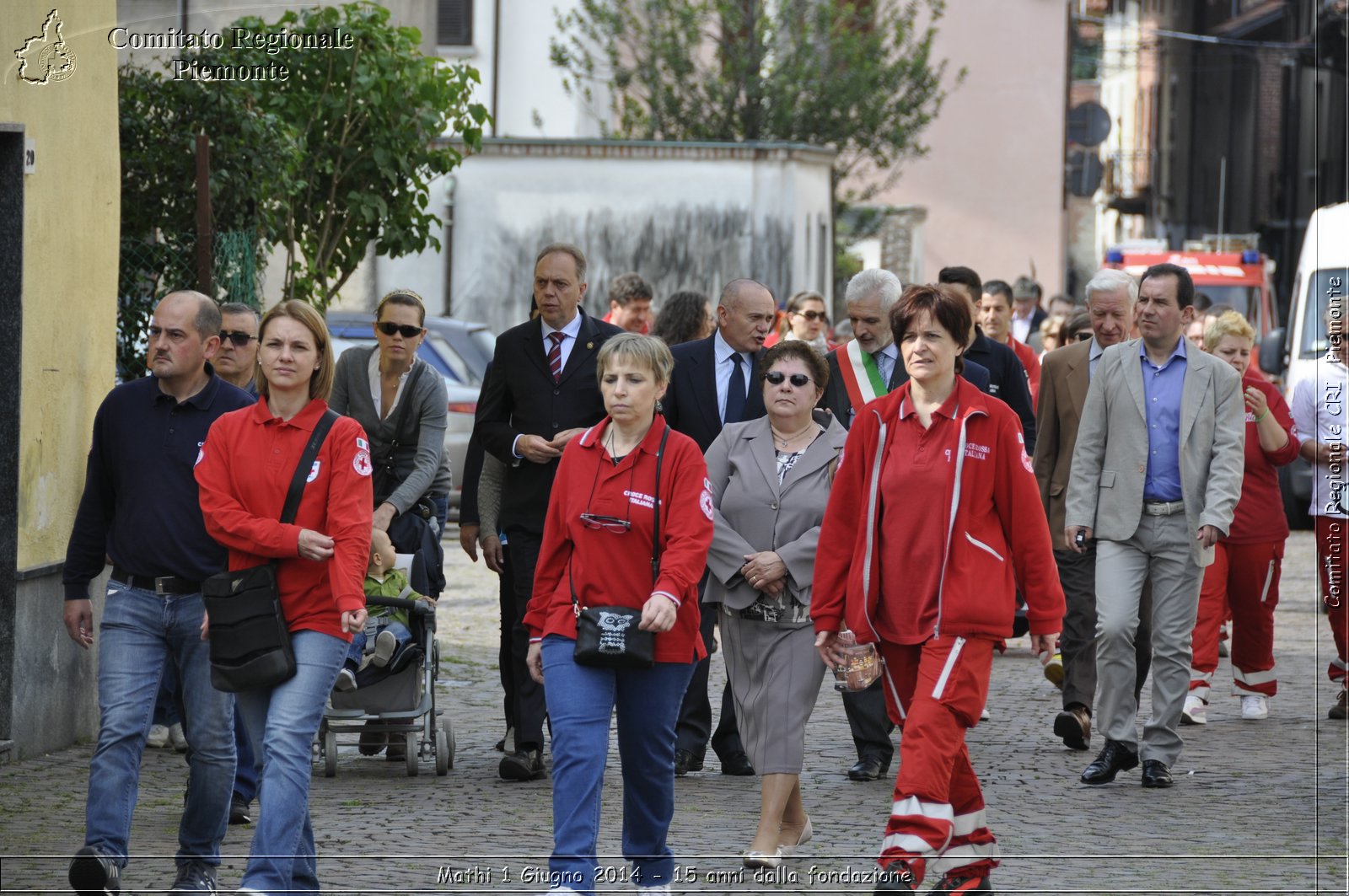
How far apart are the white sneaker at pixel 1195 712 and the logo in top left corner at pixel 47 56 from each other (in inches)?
253

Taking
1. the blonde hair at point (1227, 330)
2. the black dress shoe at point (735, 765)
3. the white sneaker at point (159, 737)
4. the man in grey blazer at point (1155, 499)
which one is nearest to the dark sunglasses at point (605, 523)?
the black dress shoe at point (735, 765)

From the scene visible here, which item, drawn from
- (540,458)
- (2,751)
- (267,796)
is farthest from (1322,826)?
(2,751)

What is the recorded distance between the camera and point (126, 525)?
254 inches

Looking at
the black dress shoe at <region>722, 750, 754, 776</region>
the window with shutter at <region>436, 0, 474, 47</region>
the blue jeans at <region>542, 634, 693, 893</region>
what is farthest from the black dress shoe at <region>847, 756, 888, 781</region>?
the window with shutter at <region>436, 0, 474, 47</region>

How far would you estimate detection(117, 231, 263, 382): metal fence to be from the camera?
10.4 m

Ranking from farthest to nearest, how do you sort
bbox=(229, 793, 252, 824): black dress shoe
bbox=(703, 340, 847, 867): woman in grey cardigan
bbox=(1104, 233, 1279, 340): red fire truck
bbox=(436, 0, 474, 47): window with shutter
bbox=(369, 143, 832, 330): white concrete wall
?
1. bbox=(436, 0, 474, 47): window with shutter
2. bbox=(369, 143, 832, 330): white concrete wall
3. bbox=(1104, 233, 1279, 340): red fire truck
4. bbox=(229, 793, 252, 824): black dress shoe
5. bbox=(703, 340, 847, 867): woman in grey cardigan

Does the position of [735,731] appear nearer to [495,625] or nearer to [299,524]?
[299,524]

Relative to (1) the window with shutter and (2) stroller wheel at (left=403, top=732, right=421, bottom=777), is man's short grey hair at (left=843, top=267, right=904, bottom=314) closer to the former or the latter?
(2) stroller wheel at (left=403, top=732, right=421, bottom=777)

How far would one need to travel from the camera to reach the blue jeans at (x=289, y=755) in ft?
19.0

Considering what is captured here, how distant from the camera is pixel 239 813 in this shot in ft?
25.0

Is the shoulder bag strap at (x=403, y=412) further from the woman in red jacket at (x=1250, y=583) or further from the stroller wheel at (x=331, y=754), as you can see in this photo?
the woman in red jacket at (x=1250, y=583)

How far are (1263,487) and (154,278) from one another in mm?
6070

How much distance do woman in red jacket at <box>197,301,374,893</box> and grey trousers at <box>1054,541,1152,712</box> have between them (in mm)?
4260

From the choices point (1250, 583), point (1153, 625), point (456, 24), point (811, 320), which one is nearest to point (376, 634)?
point (1153, 625)
